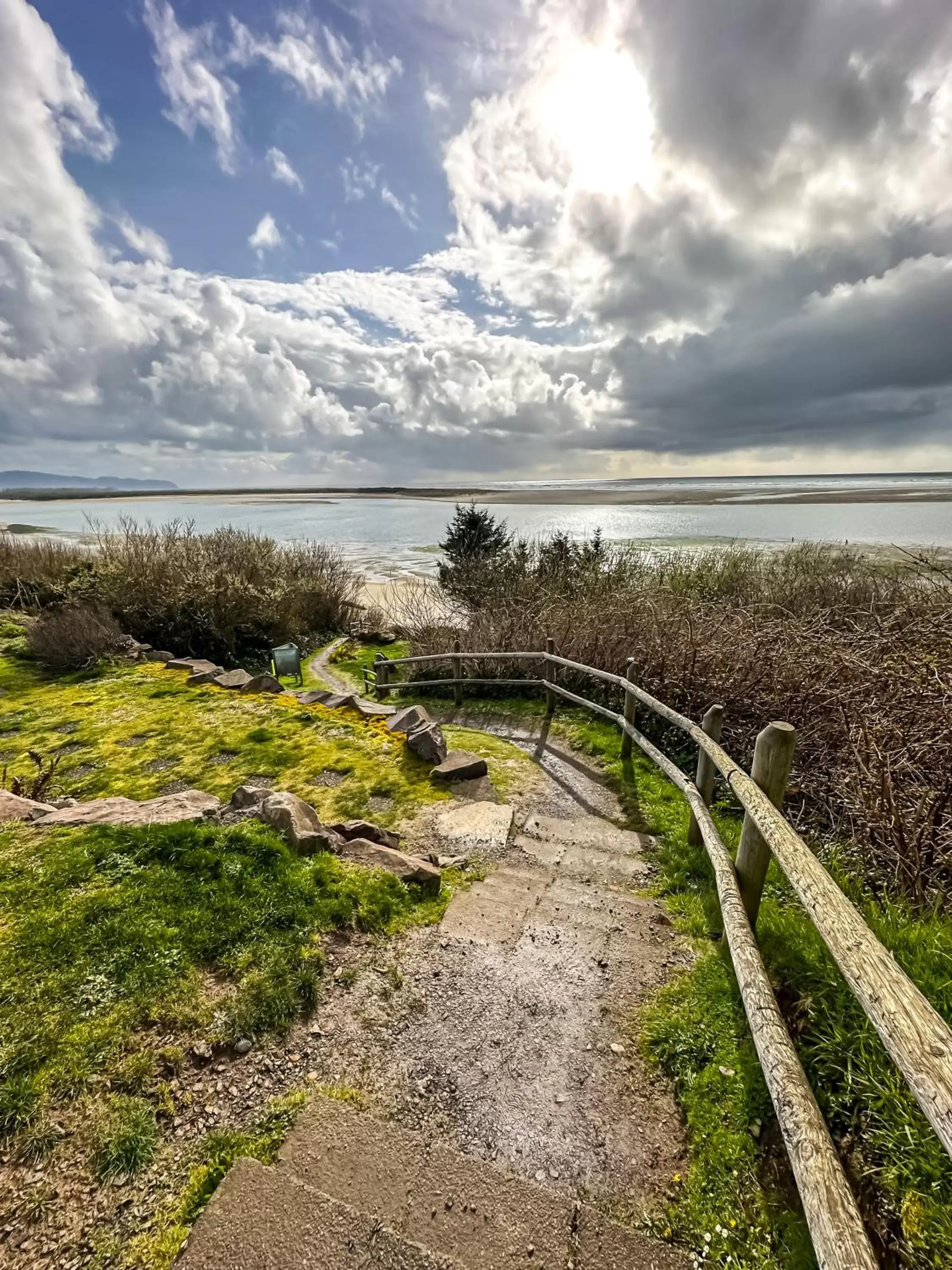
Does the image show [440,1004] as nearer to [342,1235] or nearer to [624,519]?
[342,1235]

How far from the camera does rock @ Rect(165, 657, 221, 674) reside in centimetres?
920

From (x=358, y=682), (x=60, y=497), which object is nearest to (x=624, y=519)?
(x=358, y=682)

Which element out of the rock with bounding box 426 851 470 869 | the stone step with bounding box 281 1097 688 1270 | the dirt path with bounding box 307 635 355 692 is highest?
the stone step with bounding box 281 1097 688 1270

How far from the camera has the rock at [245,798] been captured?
421 centimetres

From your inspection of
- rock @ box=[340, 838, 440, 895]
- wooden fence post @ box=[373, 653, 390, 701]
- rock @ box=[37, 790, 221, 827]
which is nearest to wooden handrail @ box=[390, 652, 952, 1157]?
rock @ box=[340, 838, 440, 895]

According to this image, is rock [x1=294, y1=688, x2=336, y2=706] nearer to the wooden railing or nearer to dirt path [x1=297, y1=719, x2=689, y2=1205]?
dirt path [x1=297, y1=719, x2=689, y2=1205]

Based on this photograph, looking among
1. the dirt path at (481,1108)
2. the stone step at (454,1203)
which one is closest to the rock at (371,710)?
the dirt path at (481,1108)

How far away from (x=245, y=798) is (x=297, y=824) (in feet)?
2.43

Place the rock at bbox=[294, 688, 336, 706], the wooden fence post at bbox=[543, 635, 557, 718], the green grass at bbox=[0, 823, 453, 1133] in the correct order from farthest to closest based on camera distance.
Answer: the wooden fence post at bbox=[543, 635, 557, 718], the rock at bbox=[294, 688, 336, 706], the green grass at bbox=[0, 823, 453, 1133]

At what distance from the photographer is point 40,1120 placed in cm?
200

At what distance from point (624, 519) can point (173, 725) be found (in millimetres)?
60423

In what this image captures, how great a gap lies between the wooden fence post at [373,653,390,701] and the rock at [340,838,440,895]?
21.4ft

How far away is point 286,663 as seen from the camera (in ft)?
36.5

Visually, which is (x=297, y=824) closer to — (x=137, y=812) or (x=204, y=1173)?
(x=137, y=812)
